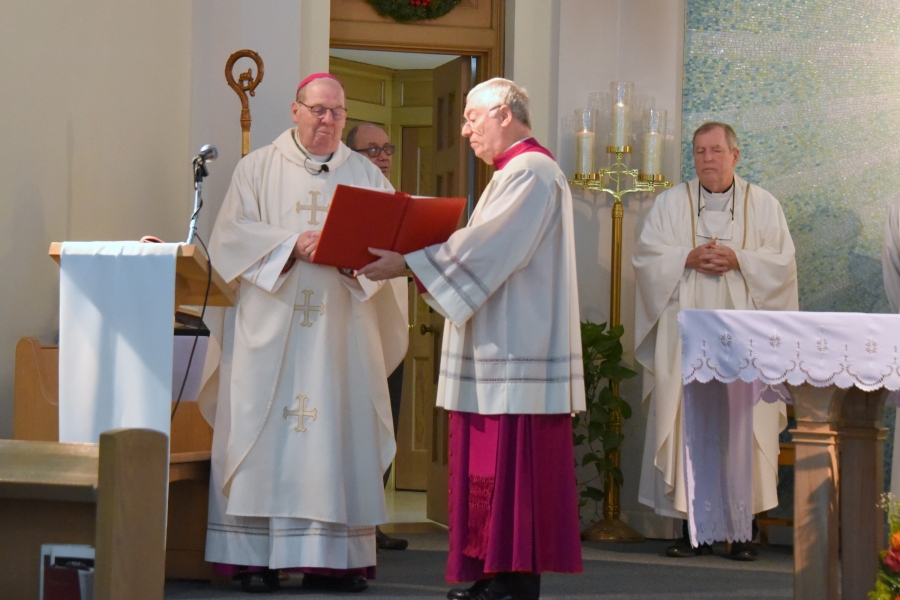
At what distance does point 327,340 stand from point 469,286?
816 mm

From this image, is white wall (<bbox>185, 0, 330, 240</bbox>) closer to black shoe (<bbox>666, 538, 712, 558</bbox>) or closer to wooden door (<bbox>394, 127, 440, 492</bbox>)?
wooden door (<bbox>394, 127, 440, 492</bbox>)

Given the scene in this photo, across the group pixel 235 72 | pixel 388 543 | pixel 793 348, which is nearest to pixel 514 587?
pixel 793 348

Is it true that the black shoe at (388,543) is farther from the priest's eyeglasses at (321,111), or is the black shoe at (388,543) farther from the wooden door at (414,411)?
the wooden door at (414,411)

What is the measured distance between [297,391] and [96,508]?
10.4 feet

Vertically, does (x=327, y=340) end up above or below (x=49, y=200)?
below

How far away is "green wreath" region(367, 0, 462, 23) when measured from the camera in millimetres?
7152

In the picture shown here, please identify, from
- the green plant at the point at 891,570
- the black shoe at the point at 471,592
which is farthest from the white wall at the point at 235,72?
the green plant at the point at 891,570

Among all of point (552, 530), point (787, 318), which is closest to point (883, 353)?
point (787, 318)

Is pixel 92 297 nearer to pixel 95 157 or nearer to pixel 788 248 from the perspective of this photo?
pixel 95 157

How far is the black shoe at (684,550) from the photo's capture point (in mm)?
6043

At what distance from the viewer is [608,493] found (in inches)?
263

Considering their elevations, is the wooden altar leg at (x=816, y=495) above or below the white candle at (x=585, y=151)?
below

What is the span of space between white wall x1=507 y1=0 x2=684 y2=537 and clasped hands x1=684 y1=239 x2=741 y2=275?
0.86 m

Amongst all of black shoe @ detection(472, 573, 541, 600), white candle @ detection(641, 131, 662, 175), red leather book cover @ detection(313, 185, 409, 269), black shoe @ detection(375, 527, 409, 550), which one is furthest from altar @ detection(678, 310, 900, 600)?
white candle @ detection(641, 131, 662, 175)
